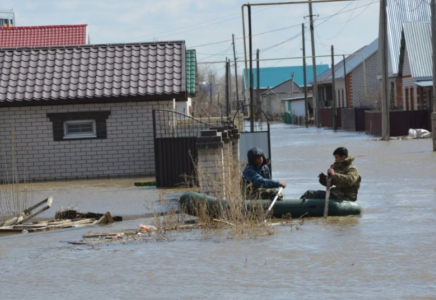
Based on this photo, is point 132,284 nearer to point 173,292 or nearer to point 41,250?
point 173,292

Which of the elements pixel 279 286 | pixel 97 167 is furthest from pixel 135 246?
pixel 97 167

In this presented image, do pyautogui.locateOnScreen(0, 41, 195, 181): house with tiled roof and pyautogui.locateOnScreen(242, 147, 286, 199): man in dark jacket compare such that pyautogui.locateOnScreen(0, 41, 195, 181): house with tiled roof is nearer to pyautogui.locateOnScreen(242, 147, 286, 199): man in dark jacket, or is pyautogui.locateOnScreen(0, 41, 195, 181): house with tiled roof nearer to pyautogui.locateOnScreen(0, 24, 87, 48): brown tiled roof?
pyautogui.locateOnScreen(242, 147, 286, 199): man in dark jacket

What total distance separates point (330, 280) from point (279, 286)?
0.51 meters

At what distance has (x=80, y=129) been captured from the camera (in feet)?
82.6

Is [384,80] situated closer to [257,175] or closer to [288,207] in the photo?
[257,175]

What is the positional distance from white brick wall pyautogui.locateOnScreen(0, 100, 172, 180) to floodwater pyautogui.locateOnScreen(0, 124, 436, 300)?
26.1ft

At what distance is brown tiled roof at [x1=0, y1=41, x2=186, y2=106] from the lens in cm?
2450

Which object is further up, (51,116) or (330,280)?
(51,116)

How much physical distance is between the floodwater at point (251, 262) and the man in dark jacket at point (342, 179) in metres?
0.44

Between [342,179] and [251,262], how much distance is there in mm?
3960

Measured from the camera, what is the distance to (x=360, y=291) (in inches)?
340

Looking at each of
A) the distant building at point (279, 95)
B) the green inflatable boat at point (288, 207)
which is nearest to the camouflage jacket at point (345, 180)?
the green inflatable boat at point (288, 207)

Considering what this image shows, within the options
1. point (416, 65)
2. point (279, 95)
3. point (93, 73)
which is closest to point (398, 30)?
point (416, 65)

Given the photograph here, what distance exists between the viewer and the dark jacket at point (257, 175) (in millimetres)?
14391
